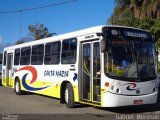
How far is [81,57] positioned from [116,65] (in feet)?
6.34

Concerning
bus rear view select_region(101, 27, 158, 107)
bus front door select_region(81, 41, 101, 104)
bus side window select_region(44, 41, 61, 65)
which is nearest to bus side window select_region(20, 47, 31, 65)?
bus side window select_region(44, 41, 61, 65)

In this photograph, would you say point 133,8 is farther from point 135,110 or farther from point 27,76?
point 135,110

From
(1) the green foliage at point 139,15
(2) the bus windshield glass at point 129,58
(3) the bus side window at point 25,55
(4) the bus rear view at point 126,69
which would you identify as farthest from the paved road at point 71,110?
(1) the green foliage at point 139,15

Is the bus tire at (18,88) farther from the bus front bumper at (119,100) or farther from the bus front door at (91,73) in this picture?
the bus front bumper at (119,100)

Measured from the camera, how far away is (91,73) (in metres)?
12.6

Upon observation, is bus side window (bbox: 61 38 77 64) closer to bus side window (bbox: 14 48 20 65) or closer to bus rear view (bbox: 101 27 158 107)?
bus rear view (bbox: 101 27 158 107)

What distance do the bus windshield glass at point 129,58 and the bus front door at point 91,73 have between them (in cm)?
58

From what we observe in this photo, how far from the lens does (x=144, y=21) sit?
1064 inches

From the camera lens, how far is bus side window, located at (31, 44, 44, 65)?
16.9 metres

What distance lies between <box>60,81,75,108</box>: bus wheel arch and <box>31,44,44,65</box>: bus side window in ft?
9.20

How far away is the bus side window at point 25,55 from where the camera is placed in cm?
1875

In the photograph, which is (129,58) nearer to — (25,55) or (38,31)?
(25,55)

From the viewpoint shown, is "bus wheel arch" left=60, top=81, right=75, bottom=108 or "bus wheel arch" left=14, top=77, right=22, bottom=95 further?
"bus wheel arch" left=14, top=77, right=22, bottom=95

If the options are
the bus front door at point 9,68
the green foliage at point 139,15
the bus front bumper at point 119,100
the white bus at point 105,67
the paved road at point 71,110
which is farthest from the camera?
the green foliage at point 139,15
